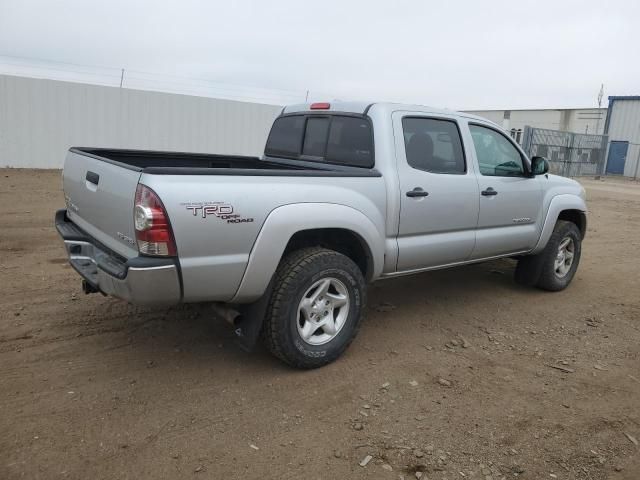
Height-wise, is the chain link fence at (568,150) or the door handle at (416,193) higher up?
the chain link fence at (568,150)

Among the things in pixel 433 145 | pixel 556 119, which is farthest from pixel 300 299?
pixel 556 119

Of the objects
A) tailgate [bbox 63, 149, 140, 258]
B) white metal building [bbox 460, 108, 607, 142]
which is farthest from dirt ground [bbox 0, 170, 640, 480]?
white metal building [bbox 460, 108, 607, 142]

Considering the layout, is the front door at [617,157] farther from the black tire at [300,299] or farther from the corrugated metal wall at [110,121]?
the black tire at [300,299]

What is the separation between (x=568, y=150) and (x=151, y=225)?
90.9ft

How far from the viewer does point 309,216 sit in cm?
345

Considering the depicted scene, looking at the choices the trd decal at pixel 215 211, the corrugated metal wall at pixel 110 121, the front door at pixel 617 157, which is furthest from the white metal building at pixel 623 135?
the trd decal at pixel 215 211

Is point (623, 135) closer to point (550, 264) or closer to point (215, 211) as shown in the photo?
point (550, 264)

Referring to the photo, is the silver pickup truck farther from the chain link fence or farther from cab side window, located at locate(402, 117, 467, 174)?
the chain link fence

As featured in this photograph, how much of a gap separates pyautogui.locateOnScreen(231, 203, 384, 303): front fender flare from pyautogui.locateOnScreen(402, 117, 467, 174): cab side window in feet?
3.08

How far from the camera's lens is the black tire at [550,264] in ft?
18.6

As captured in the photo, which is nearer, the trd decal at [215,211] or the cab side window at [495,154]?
the trd decal at [215,211]

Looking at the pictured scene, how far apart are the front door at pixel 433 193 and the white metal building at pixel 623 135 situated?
30.2m

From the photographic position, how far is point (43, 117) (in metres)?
14.9

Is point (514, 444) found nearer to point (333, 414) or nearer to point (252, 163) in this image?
point (333, 414)
